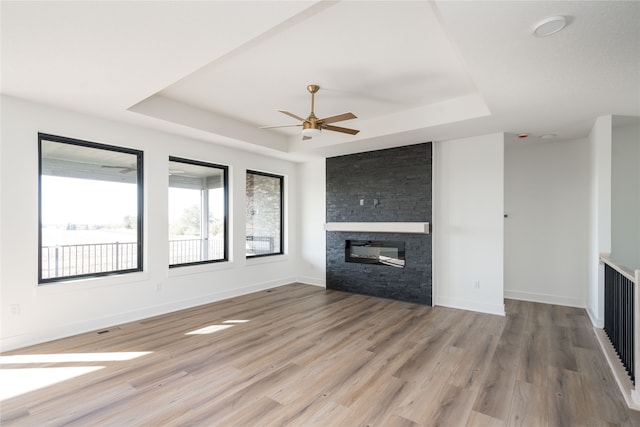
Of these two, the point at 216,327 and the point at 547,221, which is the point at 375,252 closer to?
the point at 547,221

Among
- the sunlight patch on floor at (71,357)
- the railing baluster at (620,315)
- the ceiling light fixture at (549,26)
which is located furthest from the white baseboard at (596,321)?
the sunlight patch on floor at (71,357)

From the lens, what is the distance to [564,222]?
496 centimetres

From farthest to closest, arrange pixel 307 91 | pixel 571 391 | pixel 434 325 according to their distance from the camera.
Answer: pixel 434 325, pixel 307 91, pixel 571 391

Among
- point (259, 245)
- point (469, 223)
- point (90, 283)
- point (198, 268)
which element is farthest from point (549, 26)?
point (259, 245)

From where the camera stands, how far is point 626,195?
166 inches

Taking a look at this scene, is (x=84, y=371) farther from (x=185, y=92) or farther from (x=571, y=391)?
(x=571, y=391)

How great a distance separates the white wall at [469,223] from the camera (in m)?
4.59

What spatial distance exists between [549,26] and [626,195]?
3607 mm

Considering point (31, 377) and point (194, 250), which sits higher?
point (194, 250)

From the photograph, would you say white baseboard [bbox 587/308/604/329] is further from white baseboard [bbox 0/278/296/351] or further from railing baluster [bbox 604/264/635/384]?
white baseboard [bbox 0/278/296/351]

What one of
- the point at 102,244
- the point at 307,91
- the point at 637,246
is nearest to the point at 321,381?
the point at 307,91

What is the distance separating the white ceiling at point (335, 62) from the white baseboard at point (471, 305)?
8.29 feet

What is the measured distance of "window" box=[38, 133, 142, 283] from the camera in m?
3.65

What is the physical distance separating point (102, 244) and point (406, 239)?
176 inches
